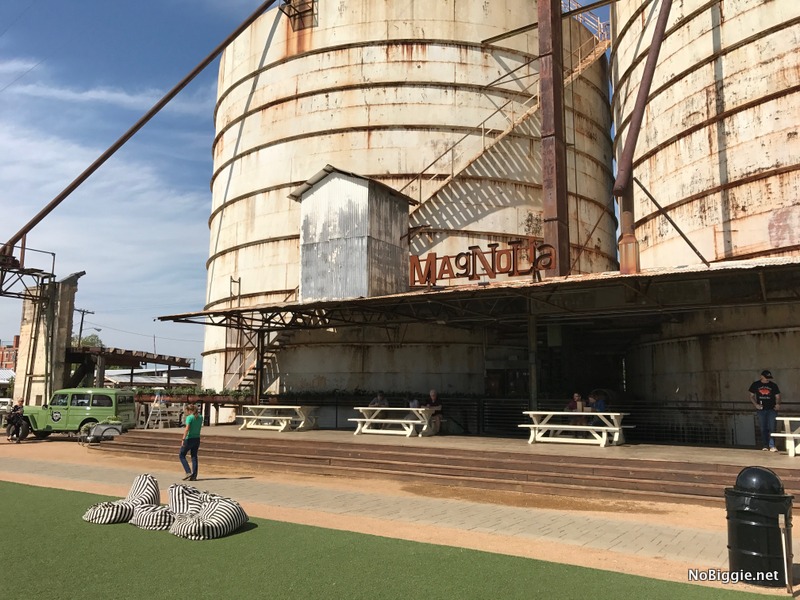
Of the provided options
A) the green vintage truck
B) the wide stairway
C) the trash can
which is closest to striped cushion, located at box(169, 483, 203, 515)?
the wide stairway

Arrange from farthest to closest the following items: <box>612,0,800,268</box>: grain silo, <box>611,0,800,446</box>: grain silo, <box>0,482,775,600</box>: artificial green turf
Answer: <box>612,0,800,268</box>: grain silo → <box>611,0,800,446</box>: grain silo → <box>0,482,775,600</box>: artificial green turf

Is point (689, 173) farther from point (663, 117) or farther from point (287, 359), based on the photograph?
point (287, 359)

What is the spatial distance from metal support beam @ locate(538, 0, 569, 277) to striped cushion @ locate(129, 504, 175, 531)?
13871 mm

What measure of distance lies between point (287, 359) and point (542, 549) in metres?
19.2

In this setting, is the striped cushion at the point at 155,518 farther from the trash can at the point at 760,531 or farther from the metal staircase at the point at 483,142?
the metal staircase at the point at 483,142

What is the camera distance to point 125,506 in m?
8.84

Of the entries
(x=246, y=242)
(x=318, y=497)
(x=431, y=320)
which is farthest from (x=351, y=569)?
(x=246, y=242)

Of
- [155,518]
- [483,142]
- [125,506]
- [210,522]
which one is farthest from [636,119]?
[125,506]

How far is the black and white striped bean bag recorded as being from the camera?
→ 869 cm

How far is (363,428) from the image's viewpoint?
18.6m

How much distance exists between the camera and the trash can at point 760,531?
5965 mm

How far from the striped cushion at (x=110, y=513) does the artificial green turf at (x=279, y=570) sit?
226mm

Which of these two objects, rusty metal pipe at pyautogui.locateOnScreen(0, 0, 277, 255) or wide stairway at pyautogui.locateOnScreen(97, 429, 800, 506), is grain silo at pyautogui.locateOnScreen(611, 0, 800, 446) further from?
rusty metal pipe at pyautogui.locateOnScreen(0, 0, 277, 255)

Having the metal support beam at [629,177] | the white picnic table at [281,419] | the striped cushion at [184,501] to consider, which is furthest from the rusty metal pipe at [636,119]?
the striped cushion at [184,501]
